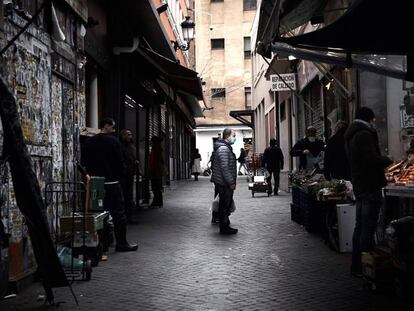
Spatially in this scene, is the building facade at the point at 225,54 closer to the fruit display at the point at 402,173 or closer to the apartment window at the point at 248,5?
the apartment window at the point at 248,5

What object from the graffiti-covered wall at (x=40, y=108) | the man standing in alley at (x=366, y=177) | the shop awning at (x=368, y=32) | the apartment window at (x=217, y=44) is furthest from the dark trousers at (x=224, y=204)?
the apartment window at (x=217, y=44)

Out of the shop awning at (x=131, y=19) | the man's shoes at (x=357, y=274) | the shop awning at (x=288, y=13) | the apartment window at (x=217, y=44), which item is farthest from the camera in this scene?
the apartment window at (x=217, y=44)

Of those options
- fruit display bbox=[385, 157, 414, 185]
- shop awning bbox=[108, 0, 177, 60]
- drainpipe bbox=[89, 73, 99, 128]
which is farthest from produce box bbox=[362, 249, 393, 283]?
shop awning bbox=[108, 0, 177, 60]

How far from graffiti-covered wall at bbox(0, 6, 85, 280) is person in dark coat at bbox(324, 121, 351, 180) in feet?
12.7

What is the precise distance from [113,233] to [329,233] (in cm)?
338

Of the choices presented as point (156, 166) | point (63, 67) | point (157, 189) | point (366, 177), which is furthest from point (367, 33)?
point (157, 189)

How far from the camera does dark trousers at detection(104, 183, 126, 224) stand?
920cm

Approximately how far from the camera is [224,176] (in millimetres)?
11477

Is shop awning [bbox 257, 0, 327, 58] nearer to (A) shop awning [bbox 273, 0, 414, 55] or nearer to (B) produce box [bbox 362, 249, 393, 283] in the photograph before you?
(A) shop awning [bbox 273, 0, 414, 55]

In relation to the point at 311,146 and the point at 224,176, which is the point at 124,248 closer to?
the point at 224,176

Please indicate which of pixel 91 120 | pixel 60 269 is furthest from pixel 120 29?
pixel 60 269

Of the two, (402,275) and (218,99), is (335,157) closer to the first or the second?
(402,275)

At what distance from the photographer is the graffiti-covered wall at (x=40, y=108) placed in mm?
6754

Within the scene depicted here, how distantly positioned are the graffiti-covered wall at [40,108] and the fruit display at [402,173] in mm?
4335
